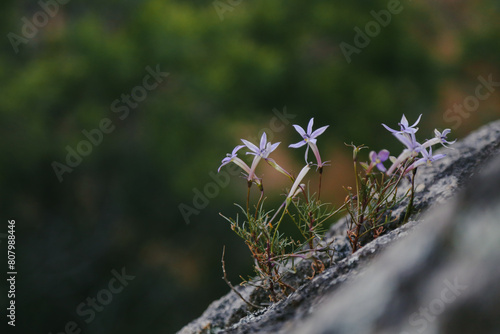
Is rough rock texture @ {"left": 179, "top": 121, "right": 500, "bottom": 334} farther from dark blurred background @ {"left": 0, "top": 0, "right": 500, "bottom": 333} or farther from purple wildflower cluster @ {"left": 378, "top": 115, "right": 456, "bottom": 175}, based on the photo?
dark blurred background @ {"left": 0, "top": 0, "right": 500, "bottom": 333}

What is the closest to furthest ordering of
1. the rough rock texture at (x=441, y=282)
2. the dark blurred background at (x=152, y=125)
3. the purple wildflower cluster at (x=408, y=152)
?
the rough rock texture at (x=441, y=282) → the purple wildflower cluster at (x=408, y=152) → the dark blurred background at (x=152, y=125)

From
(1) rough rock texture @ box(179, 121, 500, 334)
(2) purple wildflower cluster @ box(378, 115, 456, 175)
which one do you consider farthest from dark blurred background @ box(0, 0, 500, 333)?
(1) rough rock texture @ box(179, 121, 500, 334)

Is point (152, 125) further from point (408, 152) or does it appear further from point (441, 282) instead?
point (441, 282)

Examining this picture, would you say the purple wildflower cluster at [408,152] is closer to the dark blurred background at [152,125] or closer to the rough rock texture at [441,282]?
the rough rock texture at [441,282]

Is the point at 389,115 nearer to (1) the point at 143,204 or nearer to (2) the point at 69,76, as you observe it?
(1) the point at 143,204

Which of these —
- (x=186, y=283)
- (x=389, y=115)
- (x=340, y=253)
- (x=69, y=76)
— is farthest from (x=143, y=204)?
(x=340, y=253)

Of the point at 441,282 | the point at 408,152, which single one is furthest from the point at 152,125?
the point at 441,282

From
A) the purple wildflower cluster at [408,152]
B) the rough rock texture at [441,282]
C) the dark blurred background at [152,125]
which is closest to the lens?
the rough rock texture at [441,282]

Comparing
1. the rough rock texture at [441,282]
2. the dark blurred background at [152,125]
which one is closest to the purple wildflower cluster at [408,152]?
the rough rock texture at [441,282]
